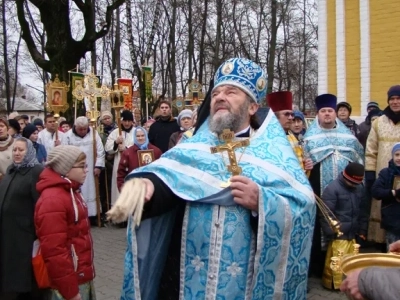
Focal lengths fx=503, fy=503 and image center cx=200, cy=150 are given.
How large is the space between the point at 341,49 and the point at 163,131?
23.2 ft

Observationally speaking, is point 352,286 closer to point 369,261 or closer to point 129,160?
point 369,261

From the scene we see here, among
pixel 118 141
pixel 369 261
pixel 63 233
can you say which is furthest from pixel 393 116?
pixel 118 141

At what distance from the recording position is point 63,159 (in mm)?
3650

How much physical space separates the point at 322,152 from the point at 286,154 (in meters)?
3.28

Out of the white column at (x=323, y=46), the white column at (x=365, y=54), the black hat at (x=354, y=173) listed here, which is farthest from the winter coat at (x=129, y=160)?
the white column at (x=323, y=46)

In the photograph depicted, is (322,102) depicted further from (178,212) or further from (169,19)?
(169,19)

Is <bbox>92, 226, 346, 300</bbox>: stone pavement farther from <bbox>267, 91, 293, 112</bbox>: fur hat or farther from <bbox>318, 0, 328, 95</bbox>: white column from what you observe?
<bbox>318, 0, 328, 95</bbox>: white column

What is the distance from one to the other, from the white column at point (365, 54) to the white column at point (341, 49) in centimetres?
57

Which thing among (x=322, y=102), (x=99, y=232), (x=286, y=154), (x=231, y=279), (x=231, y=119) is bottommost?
(x=99, y=232)

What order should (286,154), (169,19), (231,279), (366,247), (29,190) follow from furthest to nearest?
(169,19)
(366,247)
(29,190)
(286,154)
(231,279)

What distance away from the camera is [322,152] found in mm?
5875

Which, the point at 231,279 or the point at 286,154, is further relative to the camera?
the point at 286,154

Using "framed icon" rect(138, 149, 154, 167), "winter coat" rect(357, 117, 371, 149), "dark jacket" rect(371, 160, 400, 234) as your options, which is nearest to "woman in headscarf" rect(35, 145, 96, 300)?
"dark jacket" rect(371, 160, 400, 234)

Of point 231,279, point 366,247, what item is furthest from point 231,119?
point 366,247
